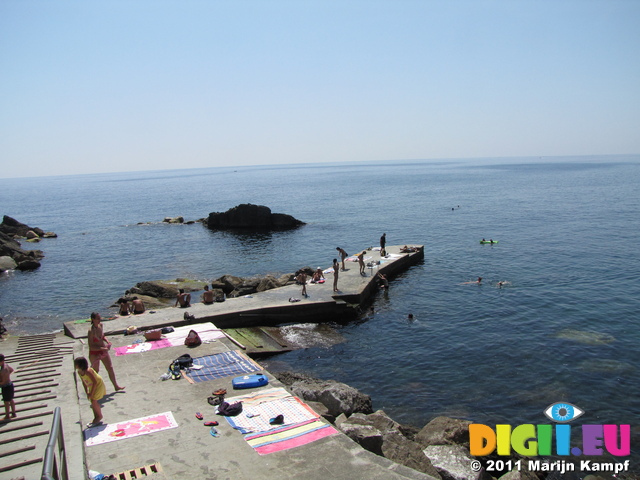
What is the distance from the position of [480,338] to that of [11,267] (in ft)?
166

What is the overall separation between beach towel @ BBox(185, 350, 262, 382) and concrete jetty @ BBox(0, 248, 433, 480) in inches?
16.0

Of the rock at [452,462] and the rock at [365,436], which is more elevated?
the rock at [365,436]

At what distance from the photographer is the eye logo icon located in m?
17.3

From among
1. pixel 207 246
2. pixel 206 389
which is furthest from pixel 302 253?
pixel 206 389

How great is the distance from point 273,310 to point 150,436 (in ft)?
48.3

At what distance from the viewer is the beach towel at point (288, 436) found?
1180cm

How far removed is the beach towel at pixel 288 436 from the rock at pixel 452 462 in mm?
3272

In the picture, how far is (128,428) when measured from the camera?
12.7 metres

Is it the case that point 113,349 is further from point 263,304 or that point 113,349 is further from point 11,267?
point 11,267

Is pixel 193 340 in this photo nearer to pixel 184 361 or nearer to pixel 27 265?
pixel 184 361

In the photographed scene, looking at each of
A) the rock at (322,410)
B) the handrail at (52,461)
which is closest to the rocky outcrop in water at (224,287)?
the rock at (322,410)

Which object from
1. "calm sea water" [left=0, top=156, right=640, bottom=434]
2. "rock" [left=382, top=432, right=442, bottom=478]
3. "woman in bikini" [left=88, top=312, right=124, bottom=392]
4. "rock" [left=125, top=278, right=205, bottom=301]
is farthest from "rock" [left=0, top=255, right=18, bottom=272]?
"rock" [left=382, top=432, right=442, bottom=478]

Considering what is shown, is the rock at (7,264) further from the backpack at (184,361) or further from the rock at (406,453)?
the rock at (406,453)

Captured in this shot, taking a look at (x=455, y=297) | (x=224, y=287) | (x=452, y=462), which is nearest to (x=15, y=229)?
(x=224, y=287)
